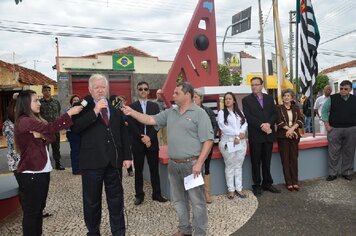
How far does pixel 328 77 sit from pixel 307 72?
34.0 metres

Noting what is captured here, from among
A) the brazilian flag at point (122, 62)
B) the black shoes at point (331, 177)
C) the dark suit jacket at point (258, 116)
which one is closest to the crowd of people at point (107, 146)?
the dark suit jacket at point (258, 116)

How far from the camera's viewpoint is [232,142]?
5.04 meters

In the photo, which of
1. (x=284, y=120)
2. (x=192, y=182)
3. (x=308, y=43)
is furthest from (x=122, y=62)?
(x=192, y=182)

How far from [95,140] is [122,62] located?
69.0 ft

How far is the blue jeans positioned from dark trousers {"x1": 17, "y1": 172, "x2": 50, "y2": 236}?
1339 millimetres

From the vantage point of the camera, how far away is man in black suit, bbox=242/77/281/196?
5.20 metres

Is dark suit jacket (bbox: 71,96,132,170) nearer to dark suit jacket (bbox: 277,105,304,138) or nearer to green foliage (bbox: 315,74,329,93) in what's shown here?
dark suit jacket (bbox: 277,105,304,138)

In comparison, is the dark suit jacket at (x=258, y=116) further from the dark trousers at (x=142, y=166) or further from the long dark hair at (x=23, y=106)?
the long dark hair at (x=23, y=106)

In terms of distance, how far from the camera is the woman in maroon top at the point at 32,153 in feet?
10.4

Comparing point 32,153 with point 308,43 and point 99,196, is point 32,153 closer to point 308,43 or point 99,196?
point 99,196

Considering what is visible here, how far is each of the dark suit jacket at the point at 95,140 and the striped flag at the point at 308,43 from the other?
15.2 feet

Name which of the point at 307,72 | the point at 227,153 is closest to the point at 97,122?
the point at 227,153

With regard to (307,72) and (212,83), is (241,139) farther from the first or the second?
(307,72)

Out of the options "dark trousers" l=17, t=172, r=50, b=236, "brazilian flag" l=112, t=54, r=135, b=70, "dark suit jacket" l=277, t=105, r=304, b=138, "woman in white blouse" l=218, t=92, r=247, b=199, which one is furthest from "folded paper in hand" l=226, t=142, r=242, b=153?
"brazilian flag" l=112, t=54, r=135, b=70
